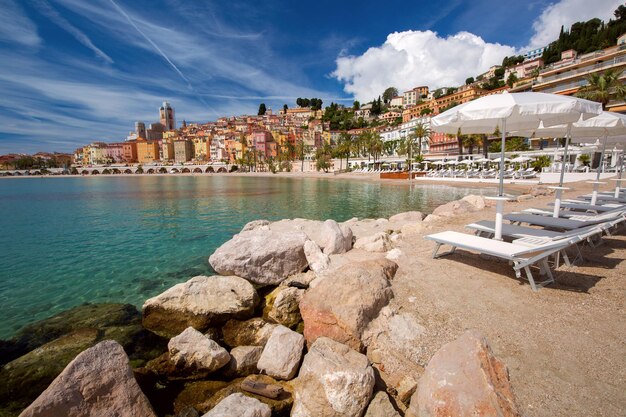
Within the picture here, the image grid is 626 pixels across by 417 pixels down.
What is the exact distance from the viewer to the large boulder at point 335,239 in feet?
23.9

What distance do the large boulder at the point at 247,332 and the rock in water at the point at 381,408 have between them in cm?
220

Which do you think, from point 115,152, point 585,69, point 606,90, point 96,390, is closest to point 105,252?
point 96,390

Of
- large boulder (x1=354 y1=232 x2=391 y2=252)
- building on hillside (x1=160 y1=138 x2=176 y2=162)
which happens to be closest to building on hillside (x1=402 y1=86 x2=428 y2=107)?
building on hillside (x1=160 y1=138 x2=176 y2=162)

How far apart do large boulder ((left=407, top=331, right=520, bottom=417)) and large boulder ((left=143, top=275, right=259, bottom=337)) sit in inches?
141

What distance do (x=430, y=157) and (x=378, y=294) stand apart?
65835 millimetres

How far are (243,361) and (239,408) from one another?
4.41ft

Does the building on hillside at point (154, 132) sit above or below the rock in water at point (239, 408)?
above

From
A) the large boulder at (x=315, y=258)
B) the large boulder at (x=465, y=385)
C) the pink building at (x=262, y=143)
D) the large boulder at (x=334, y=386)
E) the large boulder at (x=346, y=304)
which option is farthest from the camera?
the pink building at (x=262, y=143)

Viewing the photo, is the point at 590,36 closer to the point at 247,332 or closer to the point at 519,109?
the point at 519,109

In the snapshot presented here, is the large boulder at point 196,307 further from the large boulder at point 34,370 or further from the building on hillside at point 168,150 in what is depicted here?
the building on hillside at point 168,150

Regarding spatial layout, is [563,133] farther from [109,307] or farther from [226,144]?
[226,144]

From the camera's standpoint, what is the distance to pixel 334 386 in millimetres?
3049

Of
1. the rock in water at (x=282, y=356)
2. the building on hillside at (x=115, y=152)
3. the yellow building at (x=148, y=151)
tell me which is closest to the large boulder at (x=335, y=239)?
the rock in water at (x=282, y=356)

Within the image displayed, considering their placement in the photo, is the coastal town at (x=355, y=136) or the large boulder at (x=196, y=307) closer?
the large boulder at (x=196, y=307)
